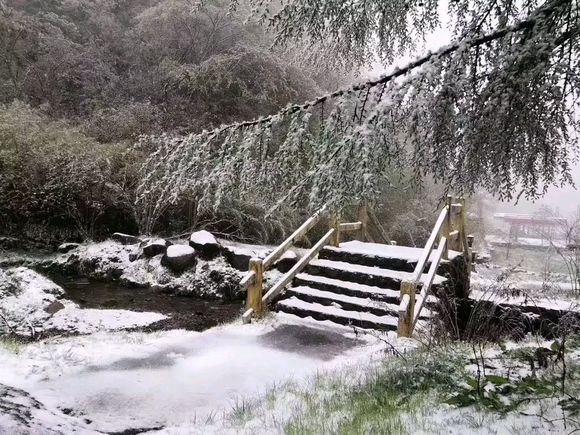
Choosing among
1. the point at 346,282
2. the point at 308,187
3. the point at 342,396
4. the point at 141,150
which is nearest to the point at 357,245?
the point at 346,282

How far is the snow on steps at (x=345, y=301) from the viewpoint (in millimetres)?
7102

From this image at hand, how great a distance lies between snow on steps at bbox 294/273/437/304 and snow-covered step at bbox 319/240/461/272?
2.13 ft

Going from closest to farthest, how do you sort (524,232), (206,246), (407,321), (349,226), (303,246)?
(407,321)
(349,226)
(206,246)
(303,246)
(524,232)

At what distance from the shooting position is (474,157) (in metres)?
2.88

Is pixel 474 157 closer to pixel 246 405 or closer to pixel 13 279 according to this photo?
pixel 246 405

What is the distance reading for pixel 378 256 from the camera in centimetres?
838

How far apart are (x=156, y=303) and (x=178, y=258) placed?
1.55 metres

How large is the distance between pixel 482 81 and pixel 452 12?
111 cm

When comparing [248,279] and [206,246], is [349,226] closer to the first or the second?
[248,279]

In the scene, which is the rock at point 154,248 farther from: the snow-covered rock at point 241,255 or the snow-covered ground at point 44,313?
the snow-covered ground at point 44,313

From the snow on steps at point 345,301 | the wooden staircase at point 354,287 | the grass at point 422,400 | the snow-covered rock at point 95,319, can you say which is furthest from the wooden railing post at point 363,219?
the grass at point 422,400

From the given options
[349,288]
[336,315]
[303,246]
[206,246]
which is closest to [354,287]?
[349,288]

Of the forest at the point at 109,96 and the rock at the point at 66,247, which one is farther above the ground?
the forest at the point at 109,96

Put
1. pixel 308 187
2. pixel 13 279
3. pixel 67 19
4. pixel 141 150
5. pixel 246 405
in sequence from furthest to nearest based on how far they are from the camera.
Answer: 1. pixel 67 19
2. pixel 141 150
3. pixel 13 279
4. pixel 246 405
5. pixel 308 187
